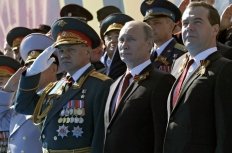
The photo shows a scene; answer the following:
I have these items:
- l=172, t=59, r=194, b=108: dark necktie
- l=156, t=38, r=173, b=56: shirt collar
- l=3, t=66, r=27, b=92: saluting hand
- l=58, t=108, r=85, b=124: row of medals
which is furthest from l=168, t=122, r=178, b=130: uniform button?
l=3, t=66, r=27, b=92: saluting hand

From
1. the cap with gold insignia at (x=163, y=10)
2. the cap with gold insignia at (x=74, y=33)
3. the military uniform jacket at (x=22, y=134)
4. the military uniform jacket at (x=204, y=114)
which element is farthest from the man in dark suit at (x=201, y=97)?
the military uniform jacket at (x=22, y=134)

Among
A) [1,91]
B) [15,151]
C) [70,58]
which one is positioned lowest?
[15,151]

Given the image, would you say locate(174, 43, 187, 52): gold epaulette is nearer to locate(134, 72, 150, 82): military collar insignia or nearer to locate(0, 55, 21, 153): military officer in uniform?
locate(134, 72, 150, 82): military collar insignia

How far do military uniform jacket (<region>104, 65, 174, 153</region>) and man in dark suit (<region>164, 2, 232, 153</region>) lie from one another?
0.44ft

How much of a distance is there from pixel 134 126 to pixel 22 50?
82.5 inches

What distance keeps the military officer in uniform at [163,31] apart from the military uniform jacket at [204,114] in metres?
1.43

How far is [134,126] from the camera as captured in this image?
14.8 ft

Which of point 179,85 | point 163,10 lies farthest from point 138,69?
point 163,10

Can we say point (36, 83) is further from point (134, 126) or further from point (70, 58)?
point (134, 126)

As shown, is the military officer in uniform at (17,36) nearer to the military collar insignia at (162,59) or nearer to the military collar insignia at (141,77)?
the military collar insignia at (162,59)

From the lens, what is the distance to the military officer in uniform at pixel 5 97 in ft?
20.0

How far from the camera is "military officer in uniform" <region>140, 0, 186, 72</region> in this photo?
18.7 feet

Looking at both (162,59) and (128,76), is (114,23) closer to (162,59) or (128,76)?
(162,59)

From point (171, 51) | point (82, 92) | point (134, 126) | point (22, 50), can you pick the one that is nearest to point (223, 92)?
point (134, 126)
